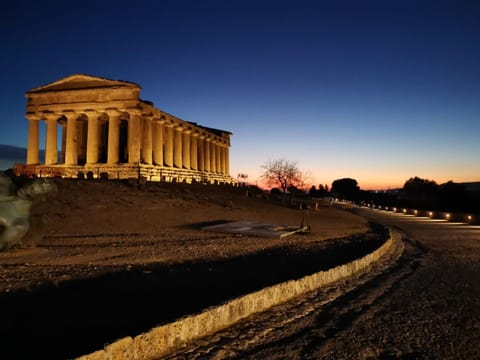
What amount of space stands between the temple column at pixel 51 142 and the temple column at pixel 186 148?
15.8 m

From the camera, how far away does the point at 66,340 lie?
4.55 metres

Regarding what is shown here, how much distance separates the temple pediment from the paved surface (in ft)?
113

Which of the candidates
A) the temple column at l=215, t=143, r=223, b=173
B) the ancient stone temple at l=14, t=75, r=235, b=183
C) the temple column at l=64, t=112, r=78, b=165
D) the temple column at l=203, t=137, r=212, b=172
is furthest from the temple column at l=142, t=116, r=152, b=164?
the temple column at l=215, t=143, r=223, b=173

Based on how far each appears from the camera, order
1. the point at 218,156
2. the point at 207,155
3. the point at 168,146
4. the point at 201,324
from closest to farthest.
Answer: the point at 201,324 → the point at 168,146 → the point at 207,155 → the point at 218,156

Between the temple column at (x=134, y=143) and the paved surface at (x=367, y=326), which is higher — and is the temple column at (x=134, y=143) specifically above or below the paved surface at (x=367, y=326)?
above

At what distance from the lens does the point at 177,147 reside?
47438 millimetres

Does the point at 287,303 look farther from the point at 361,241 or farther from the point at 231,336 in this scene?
the point at 361,241

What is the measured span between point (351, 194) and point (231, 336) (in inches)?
Result: 5222

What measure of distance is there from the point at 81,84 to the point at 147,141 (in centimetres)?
922

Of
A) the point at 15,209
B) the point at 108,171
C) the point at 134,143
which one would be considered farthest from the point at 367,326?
the point at 108,171

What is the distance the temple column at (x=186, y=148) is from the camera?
4955cm

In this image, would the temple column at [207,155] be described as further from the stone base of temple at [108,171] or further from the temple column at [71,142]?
the temple column at [71,142]

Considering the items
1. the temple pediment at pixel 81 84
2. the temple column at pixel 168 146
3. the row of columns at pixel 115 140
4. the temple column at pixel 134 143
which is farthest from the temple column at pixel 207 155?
the temple pediment at pixel 81 84

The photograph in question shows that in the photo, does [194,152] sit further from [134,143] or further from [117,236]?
[117,236]
